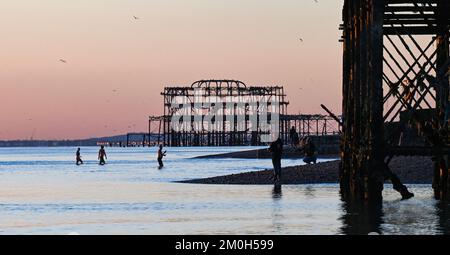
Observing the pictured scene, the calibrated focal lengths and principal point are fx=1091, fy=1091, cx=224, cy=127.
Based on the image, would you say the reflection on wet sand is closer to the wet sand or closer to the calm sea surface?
the calm sea surface

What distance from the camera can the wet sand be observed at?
3491 centimetres

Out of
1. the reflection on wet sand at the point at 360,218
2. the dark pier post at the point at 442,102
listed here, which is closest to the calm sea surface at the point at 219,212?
the reflection on wet sand at the point at 360,218

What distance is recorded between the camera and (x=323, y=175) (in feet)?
123

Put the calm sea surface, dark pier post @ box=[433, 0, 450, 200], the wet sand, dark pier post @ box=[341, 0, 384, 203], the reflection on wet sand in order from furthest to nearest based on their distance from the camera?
the wet sand < dark pier post @ box=[433, 0, 450, 200] < dark pier post @ box=[341, 0, 384, 203] < the calm sea surface < the reflection on wet sand

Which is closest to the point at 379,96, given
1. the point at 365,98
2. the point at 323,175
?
the point at 365,98

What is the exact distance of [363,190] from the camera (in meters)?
24.6

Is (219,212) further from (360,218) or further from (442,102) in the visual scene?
(442,102)

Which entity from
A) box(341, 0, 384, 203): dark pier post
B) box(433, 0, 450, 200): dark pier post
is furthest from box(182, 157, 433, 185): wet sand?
box(341, 0, 384, 203): dark pier post

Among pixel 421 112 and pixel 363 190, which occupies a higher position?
pixel 421 112
